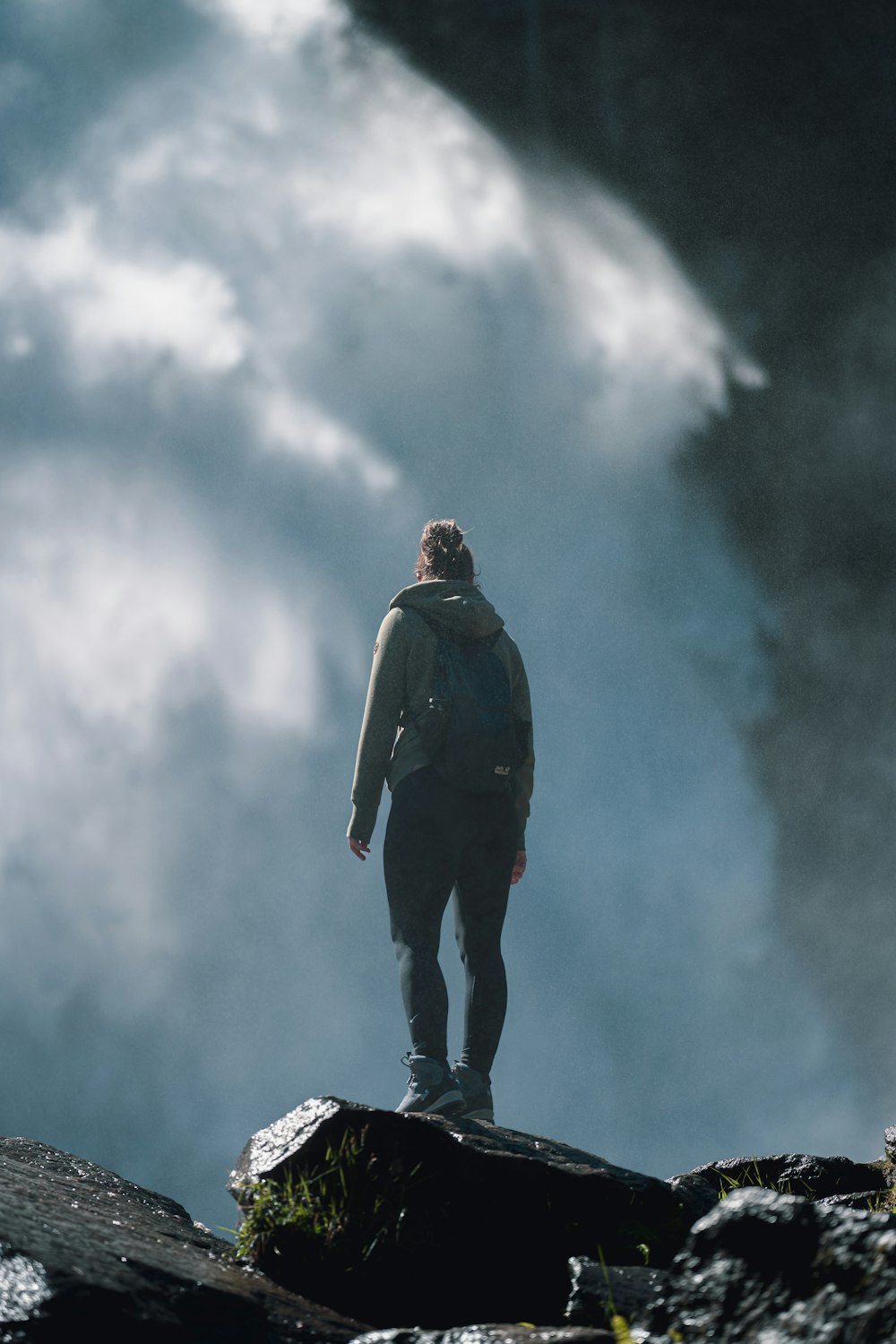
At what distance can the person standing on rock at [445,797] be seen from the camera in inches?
205

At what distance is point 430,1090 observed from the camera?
16.3 feet

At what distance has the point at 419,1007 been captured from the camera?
16.8 ft

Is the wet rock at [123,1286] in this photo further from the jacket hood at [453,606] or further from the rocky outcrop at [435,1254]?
the jacket hood at [453,606]

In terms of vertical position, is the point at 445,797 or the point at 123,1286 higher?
the point at 445,797

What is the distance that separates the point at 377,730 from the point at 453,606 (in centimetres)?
75

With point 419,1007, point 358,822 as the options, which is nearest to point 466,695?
point 358,822

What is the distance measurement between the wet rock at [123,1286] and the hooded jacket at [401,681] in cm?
221

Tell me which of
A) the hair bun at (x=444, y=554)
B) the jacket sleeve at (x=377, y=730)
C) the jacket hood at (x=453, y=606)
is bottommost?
the jacket sleeve at (x=377, y=730)

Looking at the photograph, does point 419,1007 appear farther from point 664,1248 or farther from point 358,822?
point 664,1248

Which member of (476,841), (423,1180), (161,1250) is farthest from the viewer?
(476,841)

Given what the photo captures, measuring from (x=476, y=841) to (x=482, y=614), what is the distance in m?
1.17

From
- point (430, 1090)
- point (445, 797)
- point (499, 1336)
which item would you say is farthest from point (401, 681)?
point (499, 1336)

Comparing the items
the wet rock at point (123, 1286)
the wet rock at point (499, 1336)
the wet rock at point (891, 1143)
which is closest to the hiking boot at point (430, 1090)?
the wet rock at point (123, 1286)

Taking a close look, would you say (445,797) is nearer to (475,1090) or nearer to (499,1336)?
(475,1090)
